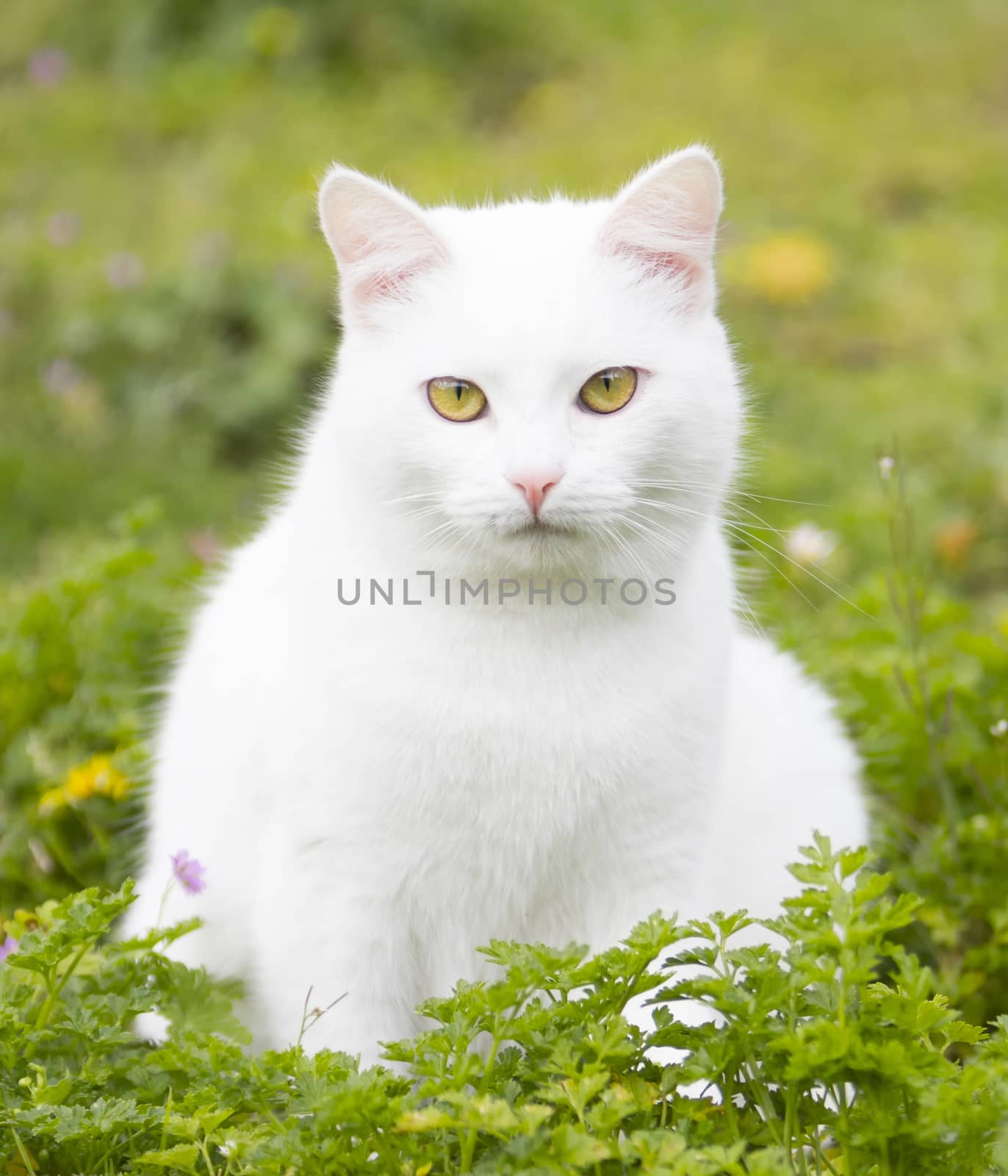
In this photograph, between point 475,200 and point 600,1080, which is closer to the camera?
point 600,1080

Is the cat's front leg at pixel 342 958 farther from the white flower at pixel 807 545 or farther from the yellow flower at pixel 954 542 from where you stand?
the yellow flower at pixel 954 542

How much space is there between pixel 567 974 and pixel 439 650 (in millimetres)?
603

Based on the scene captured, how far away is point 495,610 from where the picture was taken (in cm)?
205

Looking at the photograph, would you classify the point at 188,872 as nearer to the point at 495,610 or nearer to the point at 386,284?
the point at 495,610

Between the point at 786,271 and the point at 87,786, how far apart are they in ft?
15.7

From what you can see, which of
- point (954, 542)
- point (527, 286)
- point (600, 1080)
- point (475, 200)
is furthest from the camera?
point (954, 542)

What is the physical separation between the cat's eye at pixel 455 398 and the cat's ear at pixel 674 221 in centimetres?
34

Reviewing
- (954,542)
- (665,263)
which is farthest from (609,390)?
(954,542)

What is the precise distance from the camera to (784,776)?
2627 mm

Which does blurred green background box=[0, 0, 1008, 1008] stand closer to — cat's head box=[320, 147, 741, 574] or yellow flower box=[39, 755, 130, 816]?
yellow flower box=[39, 755, 130, 816]

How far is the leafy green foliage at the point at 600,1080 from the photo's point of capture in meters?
1.54

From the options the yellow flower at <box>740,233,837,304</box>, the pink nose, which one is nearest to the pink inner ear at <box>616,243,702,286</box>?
the pink nose

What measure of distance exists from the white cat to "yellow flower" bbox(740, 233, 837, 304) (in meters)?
4.45

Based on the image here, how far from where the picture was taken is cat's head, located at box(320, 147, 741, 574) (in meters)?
1.90
